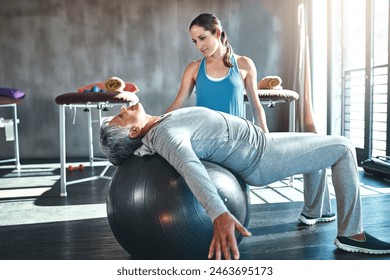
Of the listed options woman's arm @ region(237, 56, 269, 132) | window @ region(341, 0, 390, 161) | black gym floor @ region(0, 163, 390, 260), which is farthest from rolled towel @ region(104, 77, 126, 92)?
window @ region(341, 0, 390, 161)

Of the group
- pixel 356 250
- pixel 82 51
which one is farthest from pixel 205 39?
pixel 82 51

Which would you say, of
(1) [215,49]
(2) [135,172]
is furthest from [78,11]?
(2) [135,172]

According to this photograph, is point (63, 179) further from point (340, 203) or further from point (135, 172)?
point (340, 203)

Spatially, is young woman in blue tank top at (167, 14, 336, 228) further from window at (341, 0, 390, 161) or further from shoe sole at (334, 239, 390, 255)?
window at (341, 0, 390, 161)

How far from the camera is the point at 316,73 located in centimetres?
522

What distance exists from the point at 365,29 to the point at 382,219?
2530 millimetres

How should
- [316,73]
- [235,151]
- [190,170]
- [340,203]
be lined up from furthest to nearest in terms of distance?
[316,73]
[340,203]
[235,151]
[190,170]

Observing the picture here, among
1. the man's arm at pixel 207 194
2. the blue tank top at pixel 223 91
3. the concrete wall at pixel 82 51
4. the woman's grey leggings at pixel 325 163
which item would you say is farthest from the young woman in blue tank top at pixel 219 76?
the concrete wall at pixel 82 51

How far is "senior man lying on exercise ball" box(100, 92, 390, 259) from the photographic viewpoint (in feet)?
4.60

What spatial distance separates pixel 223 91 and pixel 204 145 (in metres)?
0.73

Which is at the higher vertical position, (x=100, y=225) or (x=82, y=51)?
(x=82, y=51)

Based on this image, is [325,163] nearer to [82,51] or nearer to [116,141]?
[116,141]

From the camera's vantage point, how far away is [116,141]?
158cm
